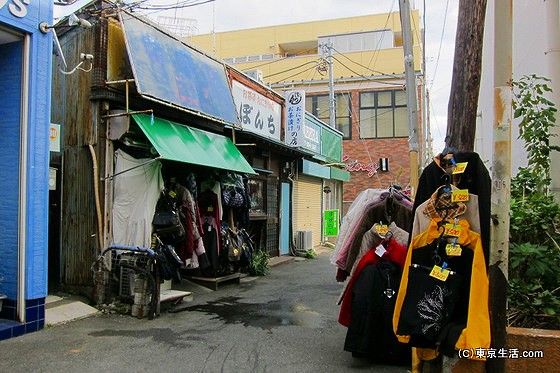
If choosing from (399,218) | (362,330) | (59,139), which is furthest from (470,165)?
(59,139)

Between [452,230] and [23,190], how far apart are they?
4946 mm

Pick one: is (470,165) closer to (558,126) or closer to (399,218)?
(399,218)

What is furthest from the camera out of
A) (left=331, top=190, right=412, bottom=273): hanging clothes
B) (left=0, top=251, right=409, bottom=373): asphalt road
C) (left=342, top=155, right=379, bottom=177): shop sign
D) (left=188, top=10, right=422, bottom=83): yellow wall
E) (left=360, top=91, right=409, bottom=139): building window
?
(left=188, top=10, right=422, bottom=83): yellow wall

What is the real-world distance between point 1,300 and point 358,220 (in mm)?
4416

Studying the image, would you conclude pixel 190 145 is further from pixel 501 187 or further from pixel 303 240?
pixel 303 240

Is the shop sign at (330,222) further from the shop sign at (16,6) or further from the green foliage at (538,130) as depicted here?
the shop sign at (16,6)

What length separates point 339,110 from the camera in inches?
1123

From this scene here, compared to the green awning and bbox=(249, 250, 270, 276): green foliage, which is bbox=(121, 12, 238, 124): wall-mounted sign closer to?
the green awning

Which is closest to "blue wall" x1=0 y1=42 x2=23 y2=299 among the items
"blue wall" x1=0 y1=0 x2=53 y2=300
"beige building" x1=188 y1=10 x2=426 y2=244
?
"blue wall" x1=0 y1=0 x2=53 y2=300

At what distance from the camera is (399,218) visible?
521cm

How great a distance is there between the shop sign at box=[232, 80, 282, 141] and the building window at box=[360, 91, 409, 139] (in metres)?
15.4

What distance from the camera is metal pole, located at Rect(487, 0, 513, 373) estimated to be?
352 centimetres

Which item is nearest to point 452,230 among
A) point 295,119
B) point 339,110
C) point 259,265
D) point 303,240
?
point 259,265

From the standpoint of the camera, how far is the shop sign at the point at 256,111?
1076cm
